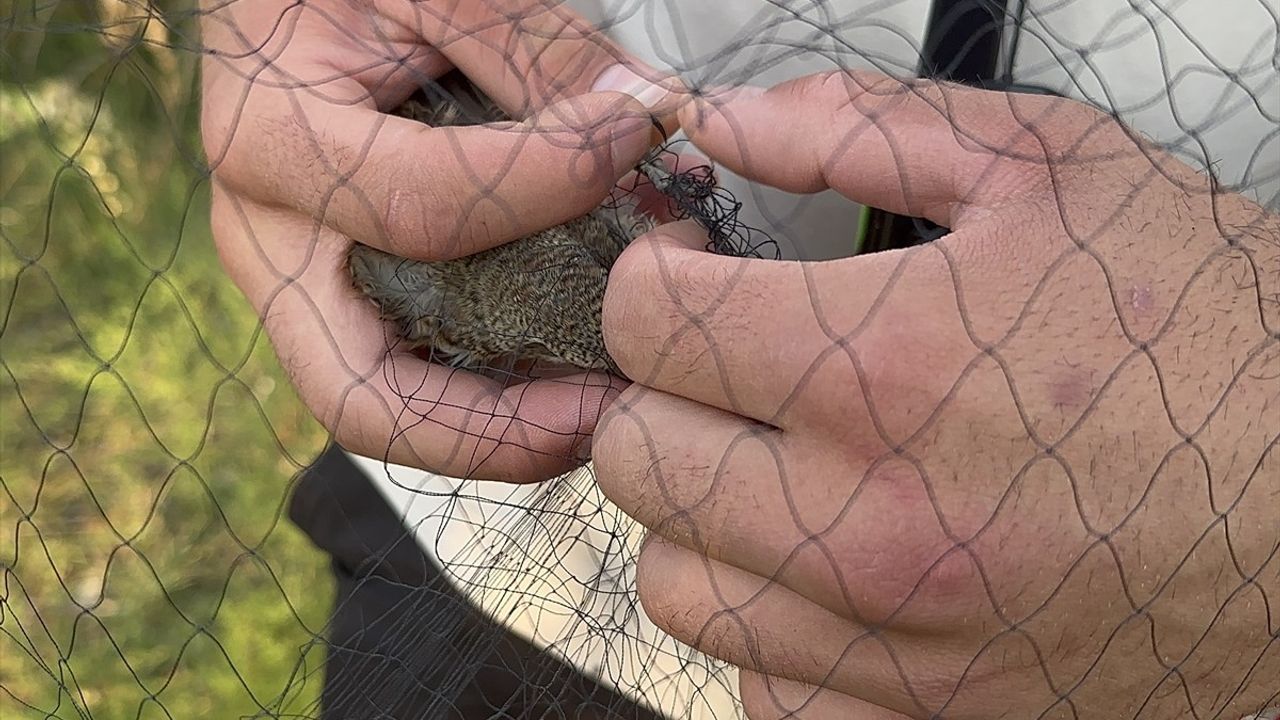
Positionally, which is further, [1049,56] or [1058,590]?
[1049,56]

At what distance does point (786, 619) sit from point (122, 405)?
159cm

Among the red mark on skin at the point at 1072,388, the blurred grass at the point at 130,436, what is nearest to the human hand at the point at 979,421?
the red mark on skin at the point at 1072,388

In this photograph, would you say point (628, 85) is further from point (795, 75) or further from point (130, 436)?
point (130, 436)

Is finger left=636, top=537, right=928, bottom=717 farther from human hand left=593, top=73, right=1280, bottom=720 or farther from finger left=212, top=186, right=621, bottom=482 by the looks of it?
finger left=212, top=186, right=621, bottom=482

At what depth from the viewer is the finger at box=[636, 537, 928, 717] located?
614 mm

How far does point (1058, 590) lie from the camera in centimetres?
57

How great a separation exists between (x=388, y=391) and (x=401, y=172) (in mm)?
169

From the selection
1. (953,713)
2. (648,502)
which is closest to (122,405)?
(648,502)

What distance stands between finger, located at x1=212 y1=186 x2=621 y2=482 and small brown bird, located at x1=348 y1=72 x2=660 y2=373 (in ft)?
0.06

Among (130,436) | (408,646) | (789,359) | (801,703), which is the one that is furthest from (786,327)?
(130,436)

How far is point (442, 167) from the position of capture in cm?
71

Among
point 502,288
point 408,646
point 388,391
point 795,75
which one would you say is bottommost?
point 408,646

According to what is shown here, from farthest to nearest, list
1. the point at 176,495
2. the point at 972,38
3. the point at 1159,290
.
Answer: the point at 176,495, the point at 972,38, the point at 1159,290

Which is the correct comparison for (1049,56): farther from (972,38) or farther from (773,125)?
(773,125)
